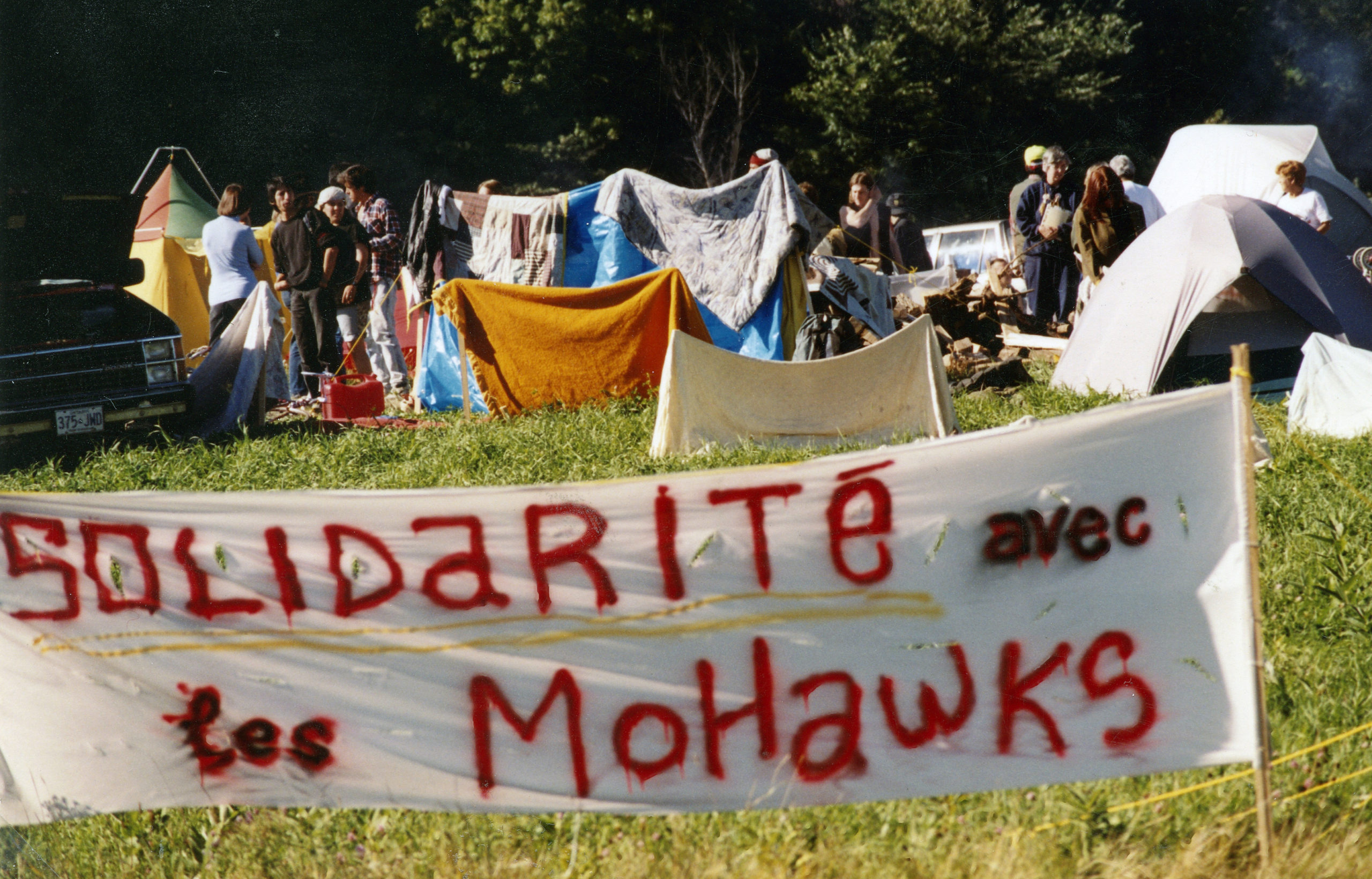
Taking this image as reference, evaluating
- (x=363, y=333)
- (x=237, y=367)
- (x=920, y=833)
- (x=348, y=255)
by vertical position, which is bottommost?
(x=920, y=833)

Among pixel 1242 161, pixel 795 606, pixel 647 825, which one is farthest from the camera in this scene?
pixel 1242 161

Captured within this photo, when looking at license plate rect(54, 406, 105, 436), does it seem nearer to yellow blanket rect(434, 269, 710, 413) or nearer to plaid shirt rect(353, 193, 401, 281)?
yellow blanket rect(434, 269, 710, 413)

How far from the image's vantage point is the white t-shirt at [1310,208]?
1087 centimetres

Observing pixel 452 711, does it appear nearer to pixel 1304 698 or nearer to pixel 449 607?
pixel 449 607

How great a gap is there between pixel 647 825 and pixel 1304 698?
79.7 inches

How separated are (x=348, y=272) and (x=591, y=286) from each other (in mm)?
2128

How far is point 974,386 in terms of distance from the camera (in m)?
9.41

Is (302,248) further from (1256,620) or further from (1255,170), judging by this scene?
(1255,170)

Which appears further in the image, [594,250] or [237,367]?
[594,250]

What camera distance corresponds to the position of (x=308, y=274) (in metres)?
10.1

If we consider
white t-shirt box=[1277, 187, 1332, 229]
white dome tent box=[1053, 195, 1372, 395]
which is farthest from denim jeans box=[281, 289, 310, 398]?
white t-shirt box=[1277, 187, 1332, 229]

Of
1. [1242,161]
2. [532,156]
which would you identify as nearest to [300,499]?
[1242,161]

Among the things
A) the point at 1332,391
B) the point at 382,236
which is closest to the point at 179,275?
the point at 382,236

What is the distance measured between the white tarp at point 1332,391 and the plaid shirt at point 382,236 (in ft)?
24.0
